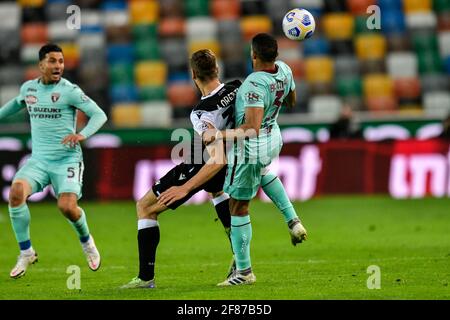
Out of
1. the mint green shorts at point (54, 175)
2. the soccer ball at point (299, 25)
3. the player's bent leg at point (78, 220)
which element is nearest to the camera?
the soccer ball at point (299, 25)

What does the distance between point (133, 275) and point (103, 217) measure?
244 inches

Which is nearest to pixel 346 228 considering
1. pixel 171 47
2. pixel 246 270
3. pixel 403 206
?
pixel 403 206

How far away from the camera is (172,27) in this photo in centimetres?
2341

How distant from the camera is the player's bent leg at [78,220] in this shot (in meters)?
10.4

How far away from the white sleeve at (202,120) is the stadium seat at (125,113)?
1253 centimetres

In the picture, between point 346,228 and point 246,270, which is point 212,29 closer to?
point 346,228

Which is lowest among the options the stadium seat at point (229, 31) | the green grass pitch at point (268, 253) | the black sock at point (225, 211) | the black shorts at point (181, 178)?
the green grass pitch at point (268, 253)

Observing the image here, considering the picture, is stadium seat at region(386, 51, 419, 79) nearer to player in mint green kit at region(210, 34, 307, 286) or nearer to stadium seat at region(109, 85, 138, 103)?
stadium seat at region(109, 85, 138, 103)

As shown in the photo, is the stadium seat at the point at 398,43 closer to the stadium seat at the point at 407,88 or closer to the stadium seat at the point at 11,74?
the stadium seat at the point at 407,88

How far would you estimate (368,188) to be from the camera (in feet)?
59.4

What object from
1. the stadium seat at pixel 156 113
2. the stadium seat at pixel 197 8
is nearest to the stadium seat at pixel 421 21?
the stadium seat at pixel 197 8

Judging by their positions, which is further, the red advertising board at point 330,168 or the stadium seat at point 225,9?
the stadium seat at point 225,9

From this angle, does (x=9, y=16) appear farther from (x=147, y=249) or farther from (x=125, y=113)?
(x=147, y=249)
